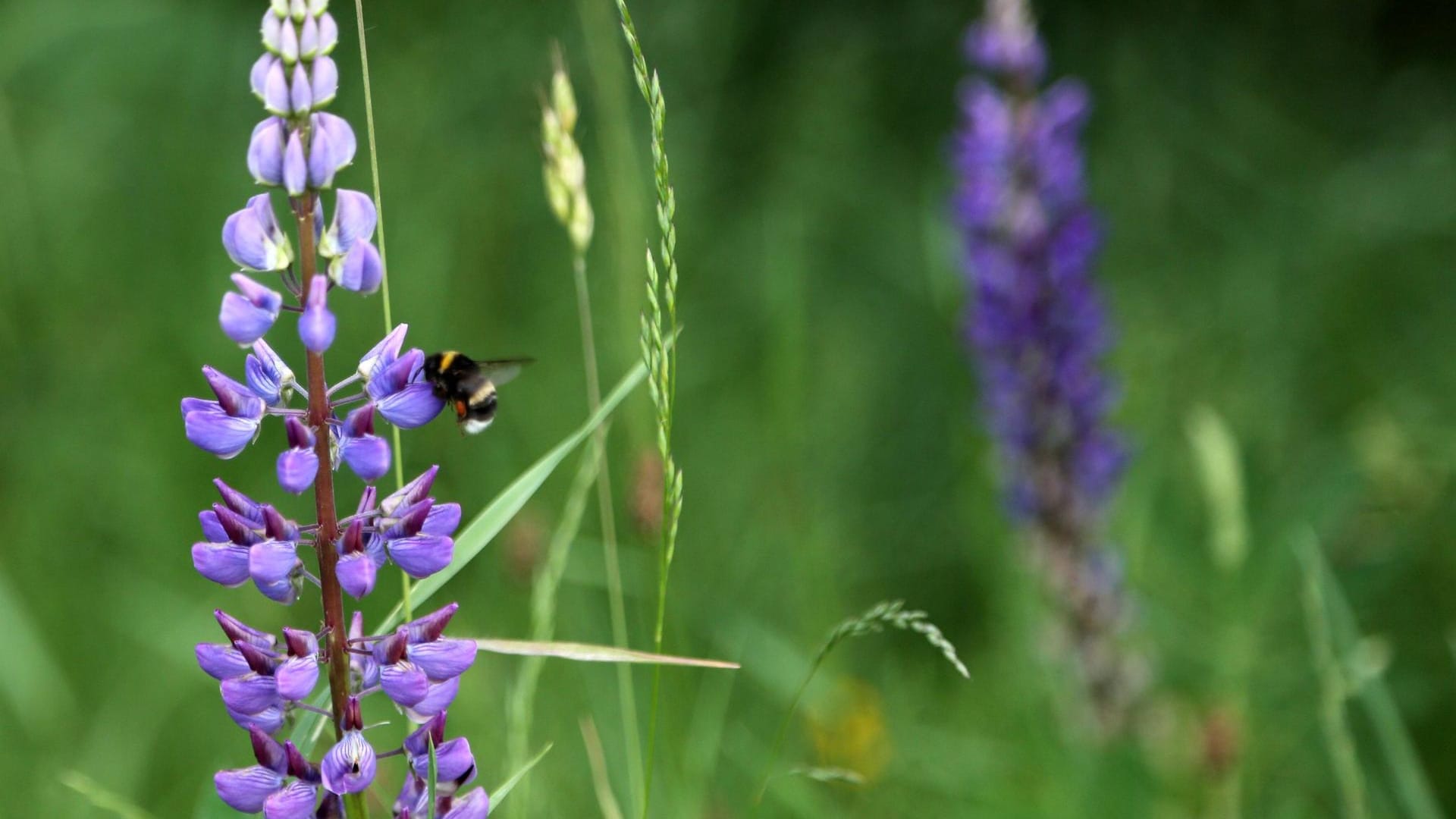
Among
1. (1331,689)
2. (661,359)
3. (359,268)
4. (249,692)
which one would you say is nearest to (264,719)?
(249,692)

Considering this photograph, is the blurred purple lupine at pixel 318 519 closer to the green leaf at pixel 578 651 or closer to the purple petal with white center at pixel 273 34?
the purple petal with white center at pixel 273 34

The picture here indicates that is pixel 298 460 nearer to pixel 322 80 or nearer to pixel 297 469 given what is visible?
pixel 297 469

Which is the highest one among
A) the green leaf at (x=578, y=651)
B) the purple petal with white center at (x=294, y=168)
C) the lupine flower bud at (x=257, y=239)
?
the purple petal with white center at (x=294, y=168)

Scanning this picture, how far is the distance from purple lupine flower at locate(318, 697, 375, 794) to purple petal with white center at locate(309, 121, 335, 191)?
1.57 ft

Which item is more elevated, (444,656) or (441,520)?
(441,520)

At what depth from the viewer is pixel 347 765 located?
3.98 feet

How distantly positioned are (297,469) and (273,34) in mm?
379

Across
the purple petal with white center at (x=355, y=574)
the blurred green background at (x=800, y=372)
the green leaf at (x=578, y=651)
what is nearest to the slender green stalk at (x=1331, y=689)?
the blurred green background at (x=800, y=372)

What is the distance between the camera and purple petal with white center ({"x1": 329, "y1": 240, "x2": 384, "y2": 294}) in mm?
1285

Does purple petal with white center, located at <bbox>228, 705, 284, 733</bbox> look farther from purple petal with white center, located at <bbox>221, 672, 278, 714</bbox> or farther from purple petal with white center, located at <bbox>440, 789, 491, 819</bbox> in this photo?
purple petal with white center, located at <bbox>440, 789, 491, 819</bbox>

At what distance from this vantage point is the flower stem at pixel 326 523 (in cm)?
125

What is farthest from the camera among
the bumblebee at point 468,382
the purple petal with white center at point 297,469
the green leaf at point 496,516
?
the bumblebee at point 468,382

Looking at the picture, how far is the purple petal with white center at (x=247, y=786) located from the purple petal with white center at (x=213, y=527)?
0.20m

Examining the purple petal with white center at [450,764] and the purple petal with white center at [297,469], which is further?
the purple petal with white center at [450,764]
